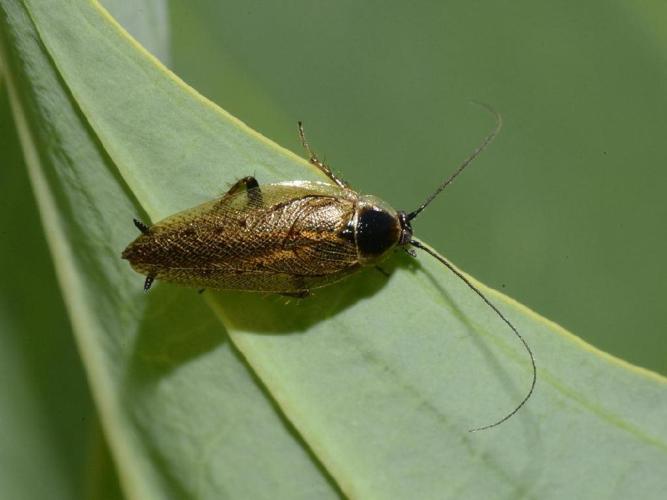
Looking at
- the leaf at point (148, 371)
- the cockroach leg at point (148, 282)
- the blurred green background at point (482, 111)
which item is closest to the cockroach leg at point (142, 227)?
the leaf at point (148, 371)

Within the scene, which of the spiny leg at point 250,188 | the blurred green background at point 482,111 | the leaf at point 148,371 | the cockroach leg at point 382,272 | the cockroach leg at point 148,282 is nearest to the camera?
the leaf at point 148,371

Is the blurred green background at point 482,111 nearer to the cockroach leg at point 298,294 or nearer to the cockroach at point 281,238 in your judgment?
the cockroach at point 281,238

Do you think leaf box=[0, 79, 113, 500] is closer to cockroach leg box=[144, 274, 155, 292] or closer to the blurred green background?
cockroach leg box=[144, 274, 155, 292]

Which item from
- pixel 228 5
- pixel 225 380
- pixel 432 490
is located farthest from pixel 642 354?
pixel 228 5

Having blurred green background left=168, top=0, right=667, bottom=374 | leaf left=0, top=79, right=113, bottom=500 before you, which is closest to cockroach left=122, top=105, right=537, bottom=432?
leaf left=0, top=79, right=113, bottom=500

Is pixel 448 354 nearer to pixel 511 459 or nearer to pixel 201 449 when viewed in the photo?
pixel 511 459

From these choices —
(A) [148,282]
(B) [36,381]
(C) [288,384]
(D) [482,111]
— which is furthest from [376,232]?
(B) [36,381]

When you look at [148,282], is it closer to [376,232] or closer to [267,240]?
[267,240]
